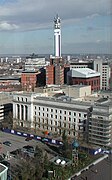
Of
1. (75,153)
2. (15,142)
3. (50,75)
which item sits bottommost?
(15,142)

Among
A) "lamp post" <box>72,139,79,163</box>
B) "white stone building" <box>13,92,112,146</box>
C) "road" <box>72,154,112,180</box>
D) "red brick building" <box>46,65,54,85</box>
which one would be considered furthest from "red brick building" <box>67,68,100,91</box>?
"road" <box>72,154,112,180</box>

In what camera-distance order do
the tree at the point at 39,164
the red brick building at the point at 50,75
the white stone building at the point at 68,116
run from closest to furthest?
1. the tree at the point at 39,164
2. the white stone building at the point at 68,116
3. the red brick building at the point at 50,75

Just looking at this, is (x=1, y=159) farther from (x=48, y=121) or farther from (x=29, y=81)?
(x=29, y=81)

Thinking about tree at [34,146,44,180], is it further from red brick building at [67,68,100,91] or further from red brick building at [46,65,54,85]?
red brick building at [46,65,54,85]

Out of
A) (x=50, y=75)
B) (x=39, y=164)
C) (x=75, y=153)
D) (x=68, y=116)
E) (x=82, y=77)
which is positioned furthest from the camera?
(x=50, y=75)

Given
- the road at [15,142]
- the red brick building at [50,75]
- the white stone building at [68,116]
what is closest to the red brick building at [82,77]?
the red brick building at [50,75]

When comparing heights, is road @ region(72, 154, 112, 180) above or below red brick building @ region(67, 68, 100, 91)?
below

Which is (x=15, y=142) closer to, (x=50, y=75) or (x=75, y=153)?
(x=75, y=153)

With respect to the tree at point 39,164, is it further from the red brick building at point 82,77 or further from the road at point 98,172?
the red brick building at point 82,77

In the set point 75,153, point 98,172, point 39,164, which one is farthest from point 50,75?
point 98,172

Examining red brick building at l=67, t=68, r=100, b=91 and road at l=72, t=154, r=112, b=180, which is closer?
road at l=72, t=154, r=112, b=180

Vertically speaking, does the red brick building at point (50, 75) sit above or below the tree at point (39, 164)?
above

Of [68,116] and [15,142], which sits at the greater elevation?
[68,116]

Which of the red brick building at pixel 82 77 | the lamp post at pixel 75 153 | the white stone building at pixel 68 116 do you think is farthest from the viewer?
the red brick building at pixel 82 77
